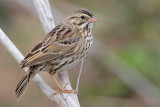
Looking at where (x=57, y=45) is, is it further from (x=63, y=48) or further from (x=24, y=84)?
(x=24, y=84)

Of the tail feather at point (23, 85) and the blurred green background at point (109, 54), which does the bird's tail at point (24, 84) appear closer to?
the tail feather at point (23, 85)

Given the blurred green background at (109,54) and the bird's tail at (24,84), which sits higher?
the bird's tail at (24,84)

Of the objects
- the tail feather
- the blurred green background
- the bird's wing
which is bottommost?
the blurred green background

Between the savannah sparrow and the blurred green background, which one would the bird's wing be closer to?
the savannah sparrow

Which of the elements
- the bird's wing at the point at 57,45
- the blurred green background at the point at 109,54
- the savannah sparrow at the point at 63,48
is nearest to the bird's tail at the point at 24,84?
the savannah sparrow at the point at 63,48

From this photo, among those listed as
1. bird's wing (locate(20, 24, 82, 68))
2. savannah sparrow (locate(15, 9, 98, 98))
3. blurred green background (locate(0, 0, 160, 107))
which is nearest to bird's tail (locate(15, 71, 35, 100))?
savannah sparrow (locate(15, 9, 98, 98))

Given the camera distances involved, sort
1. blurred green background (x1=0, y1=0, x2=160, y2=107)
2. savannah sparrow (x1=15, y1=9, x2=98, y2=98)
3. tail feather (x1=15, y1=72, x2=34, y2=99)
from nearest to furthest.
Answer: tail feather (x1=15, y1=72, x2=34, y2=99)
savannah sparrow (x1=15, y1=9, x2=98, y2=98)
blurred green background (x1=0, y1=0, x2=160, y2=107)
